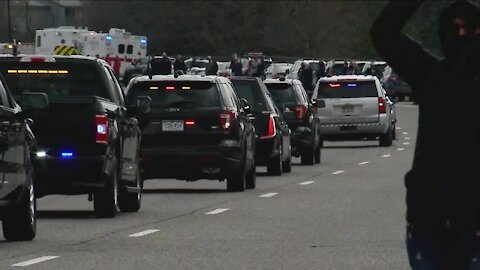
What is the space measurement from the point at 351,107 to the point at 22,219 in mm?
26876

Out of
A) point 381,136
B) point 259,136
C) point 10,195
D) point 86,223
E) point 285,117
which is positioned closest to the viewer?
point 10,195

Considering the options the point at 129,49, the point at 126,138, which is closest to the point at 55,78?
the point at 126,138

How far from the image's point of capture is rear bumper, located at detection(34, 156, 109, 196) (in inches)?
755

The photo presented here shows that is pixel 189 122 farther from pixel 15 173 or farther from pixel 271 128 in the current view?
pixel 15 173

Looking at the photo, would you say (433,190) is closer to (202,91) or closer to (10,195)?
(10,195)

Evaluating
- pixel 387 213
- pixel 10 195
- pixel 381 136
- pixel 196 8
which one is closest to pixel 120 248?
pixel 10 195

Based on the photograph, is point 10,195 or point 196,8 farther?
point 196,8

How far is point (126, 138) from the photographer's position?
67.7 feet

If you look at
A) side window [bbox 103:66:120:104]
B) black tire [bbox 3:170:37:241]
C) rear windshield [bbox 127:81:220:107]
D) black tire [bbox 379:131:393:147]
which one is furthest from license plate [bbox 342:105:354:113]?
black tire [bbox 3:170:37:241]

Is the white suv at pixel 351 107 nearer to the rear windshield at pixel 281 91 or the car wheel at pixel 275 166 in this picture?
the rear windshield at pixel 281 91

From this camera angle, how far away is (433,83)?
7.78m

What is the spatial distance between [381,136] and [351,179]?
14700 millimetres

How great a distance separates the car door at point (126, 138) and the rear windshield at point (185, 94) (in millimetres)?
3219

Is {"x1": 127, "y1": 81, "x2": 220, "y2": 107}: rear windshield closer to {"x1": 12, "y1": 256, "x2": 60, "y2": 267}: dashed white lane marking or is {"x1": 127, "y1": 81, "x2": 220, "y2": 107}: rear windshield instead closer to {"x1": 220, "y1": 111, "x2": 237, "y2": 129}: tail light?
{"x1": 220, "y1": 111, "x2": 237, "y2": 129}: tail light
